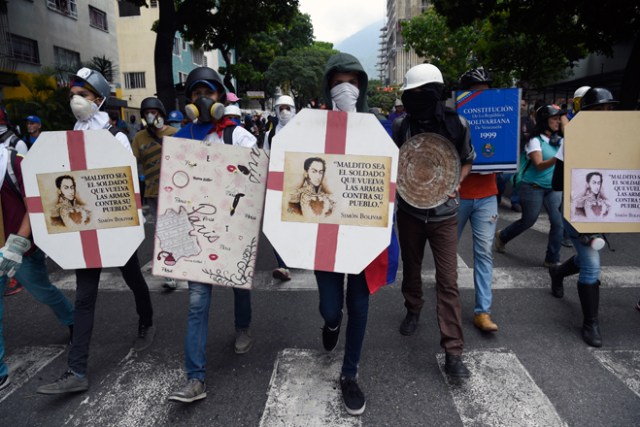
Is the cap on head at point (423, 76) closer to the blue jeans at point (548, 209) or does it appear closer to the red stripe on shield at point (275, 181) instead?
the red stripe on shield at point (275, 181)

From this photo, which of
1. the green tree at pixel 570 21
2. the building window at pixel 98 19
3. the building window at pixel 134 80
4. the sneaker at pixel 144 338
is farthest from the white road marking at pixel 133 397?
the building window at pixel 134 80

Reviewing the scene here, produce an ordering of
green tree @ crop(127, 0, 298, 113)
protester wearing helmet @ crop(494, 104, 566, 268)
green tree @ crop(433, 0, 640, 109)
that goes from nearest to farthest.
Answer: protester wearing helmet @ crop(494, 104, 566, 268) → green tree @ crop(433, 0, 640, 109) → green tree @ crop(127, 0, 298, 113)

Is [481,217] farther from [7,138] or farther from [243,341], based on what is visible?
[7,138]

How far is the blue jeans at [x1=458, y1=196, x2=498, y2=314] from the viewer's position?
3.54 metres

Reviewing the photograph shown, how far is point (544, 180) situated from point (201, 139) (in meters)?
3.84

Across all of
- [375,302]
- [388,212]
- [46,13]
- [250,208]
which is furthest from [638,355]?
[46,13]

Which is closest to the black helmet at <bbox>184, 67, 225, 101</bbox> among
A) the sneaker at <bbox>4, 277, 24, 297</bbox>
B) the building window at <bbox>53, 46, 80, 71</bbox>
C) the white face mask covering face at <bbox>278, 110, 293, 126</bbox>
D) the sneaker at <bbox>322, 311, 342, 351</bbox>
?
the sneaker at <bbox>322, 311, 342, 351</bbox>

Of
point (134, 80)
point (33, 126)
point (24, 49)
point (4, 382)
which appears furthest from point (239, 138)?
point (134, 80)

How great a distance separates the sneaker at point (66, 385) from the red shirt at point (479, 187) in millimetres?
3064

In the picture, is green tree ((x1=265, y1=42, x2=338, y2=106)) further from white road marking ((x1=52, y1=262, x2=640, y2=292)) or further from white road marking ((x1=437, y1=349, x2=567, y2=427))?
white road marking ((x1=437, y1=349, x2=567, y2=427))

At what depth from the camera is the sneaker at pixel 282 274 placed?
479 centimetres

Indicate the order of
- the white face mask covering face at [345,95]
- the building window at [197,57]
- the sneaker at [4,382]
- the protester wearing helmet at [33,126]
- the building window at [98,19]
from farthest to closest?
the building window at [197,57] → the building window at [98,19] → the protester wearing helmet at [33,126] → the sneaker at [4,382] → the white face mask covering face at [345,95]

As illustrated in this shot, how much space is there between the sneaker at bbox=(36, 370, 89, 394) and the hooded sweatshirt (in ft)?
7.59

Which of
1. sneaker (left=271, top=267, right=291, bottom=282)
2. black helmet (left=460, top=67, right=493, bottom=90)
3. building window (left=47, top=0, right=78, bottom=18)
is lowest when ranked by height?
sneaker (left=271, top=267, right=291, bottom=282)
